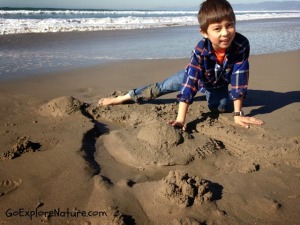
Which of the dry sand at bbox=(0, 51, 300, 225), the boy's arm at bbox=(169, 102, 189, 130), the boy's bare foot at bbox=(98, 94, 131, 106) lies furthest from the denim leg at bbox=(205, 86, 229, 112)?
the boy's bare foot at bbox=(98, 94, 131, 106)

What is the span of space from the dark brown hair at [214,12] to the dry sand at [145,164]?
904mm

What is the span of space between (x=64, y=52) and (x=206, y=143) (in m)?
5.10

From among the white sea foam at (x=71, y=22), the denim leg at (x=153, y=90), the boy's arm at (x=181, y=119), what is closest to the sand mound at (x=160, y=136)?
the boy's arm at (x=181, y=119)

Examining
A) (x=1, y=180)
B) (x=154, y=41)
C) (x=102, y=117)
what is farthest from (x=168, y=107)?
(x=154, y=41)

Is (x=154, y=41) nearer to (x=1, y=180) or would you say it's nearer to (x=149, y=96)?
(x=149, y=96)

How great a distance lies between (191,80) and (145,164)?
43.3 inches

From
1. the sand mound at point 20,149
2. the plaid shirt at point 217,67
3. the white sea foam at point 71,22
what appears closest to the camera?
the sand mound at point 20,149

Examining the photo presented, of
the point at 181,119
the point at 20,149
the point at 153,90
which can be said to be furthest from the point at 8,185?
the point at 153,90

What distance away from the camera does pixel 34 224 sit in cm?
145

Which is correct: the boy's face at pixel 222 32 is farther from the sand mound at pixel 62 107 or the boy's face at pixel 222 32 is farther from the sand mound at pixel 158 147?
the sand mound at pixel 62 107

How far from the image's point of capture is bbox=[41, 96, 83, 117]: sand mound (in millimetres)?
2867

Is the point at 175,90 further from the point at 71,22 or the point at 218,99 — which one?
the point at 71,22

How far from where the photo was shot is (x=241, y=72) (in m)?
2.75

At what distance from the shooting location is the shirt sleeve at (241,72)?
2.73m
